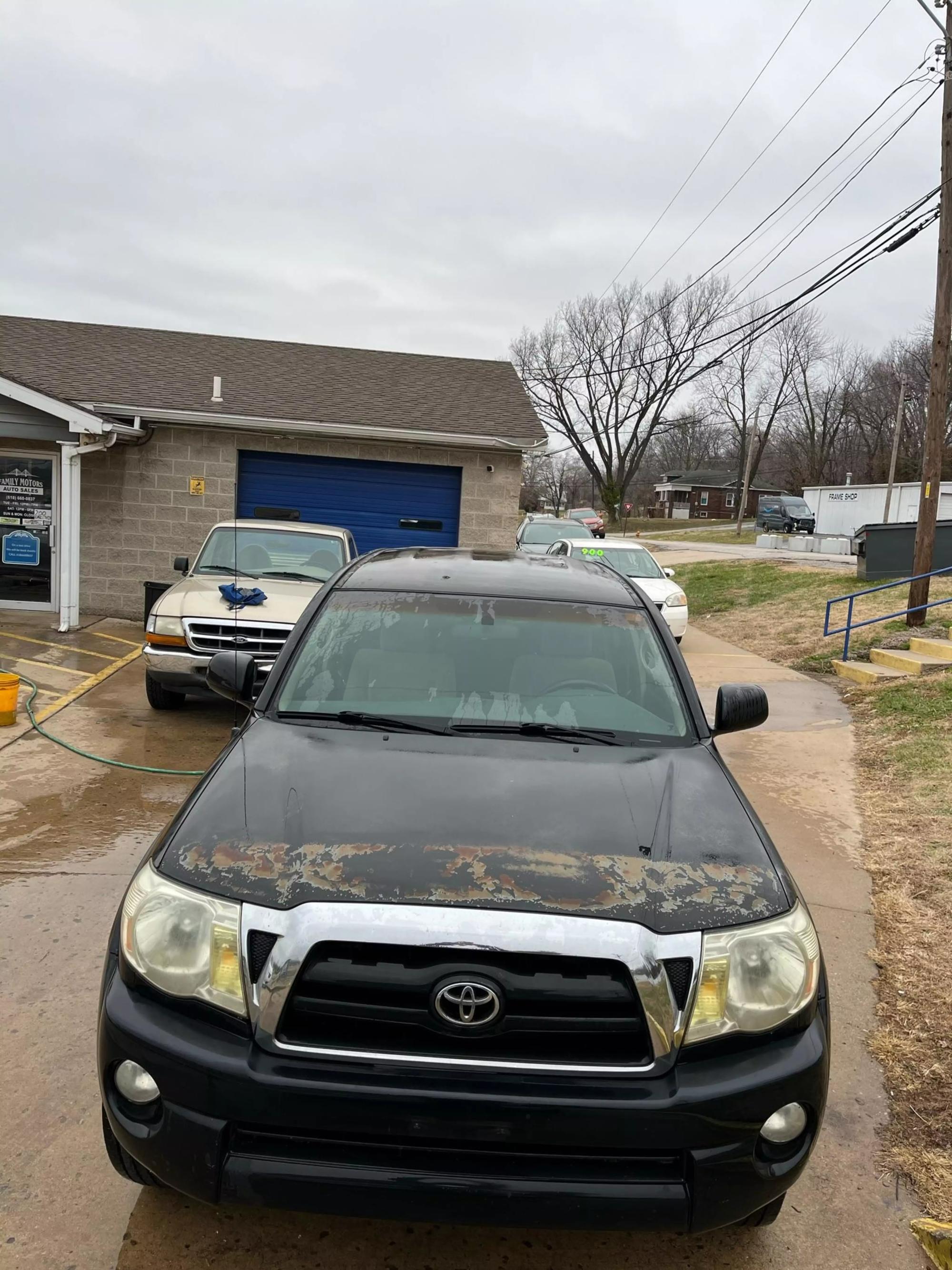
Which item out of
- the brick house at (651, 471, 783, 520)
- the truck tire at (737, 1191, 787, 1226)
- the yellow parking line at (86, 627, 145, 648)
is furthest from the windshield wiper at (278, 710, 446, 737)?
the brick house at (651, 471, 783, 520)

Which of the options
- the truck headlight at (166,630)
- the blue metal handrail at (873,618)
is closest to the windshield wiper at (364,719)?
the truck headlight at (166,630)

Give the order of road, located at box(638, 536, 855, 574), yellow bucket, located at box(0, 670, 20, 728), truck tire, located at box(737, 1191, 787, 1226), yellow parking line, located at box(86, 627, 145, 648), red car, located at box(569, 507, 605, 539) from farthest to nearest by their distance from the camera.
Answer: red car, located at box(569, 507, 605, 539), road, located at box(638, 536, 855, 574), yellow parking line, located at box(86, 627, 145, 648), yellow bucket, located at box(0, 670, 20, 728), truck tire, located at box(737, 1191, 787, 1226)

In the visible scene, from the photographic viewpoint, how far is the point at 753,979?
2154mm

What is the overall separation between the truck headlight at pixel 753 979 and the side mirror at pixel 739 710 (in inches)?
50.1

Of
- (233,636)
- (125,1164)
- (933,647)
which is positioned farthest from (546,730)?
(933,647)

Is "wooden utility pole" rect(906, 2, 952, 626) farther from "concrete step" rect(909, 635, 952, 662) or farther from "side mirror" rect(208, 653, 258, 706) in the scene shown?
"side mirror" rect(208, 653, 258, 706)

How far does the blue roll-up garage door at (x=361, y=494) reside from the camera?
13.4 meters

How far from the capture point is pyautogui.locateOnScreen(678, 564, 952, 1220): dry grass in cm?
300

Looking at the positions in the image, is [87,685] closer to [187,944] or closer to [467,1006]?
[187,944]

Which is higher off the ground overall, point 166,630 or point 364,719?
point 364,719

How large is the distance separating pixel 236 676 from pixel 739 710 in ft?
6.33

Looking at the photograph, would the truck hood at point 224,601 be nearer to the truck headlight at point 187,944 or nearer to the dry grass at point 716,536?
the truck headlight at point 187,944

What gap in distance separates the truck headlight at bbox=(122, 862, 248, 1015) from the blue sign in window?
11845 millimetres

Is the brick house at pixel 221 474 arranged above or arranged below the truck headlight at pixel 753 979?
above
